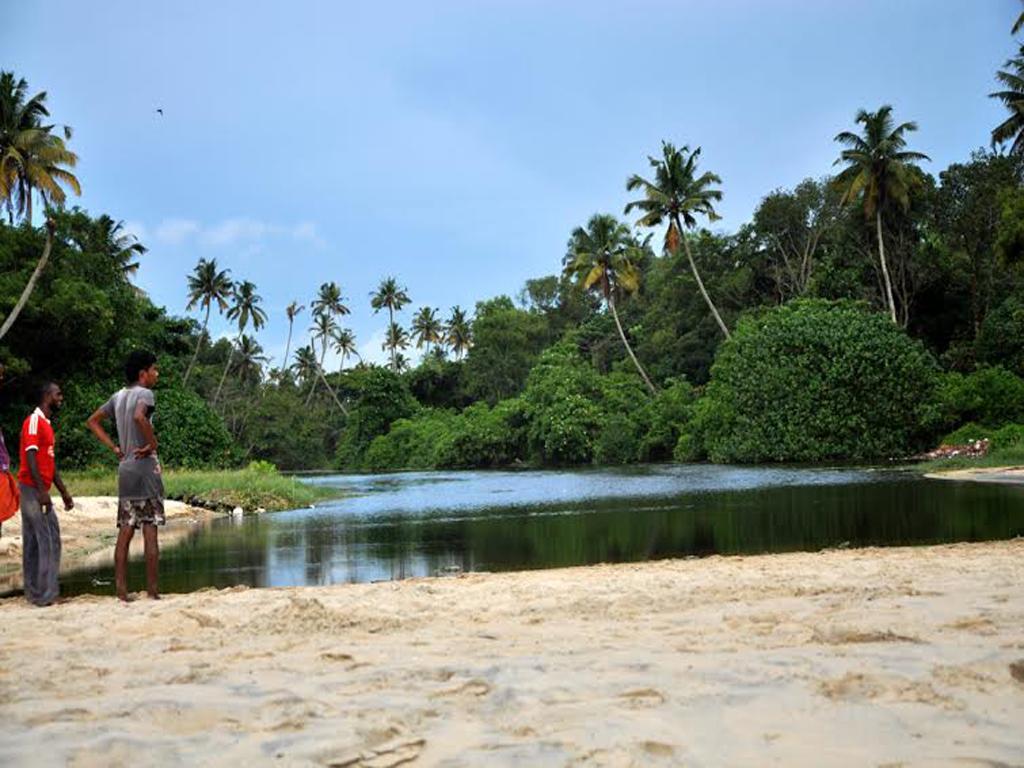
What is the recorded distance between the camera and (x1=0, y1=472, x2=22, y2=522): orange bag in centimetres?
674

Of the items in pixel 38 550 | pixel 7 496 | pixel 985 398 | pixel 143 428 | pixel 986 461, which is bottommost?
pixel 986 461

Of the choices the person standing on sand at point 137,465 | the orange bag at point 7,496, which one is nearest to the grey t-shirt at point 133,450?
the person standing on sand at point 137,465

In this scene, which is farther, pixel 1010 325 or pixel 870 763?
pixel 1010 325

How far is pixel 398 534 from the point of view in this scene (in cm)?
1452

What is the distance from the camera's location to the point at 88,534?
15.0m

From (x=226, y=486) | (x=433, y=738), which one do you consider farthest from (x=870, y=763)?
(x=226, y=486)

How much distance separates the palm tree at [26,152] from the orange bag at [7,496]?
72.6 ft

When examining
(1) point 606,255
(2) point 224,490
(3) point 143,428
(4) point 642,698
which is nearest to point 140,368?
(3) point 143,428

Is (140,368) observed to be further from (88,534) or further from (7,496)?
(88,534)

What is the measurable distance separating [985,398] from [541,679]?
32.1 metres

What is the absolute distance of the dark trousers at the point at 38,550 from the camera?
6.96 metres

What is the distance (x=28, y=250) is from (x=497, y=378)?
123 ft

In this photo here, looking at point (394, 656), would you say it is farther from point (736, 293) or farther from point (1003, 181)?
point (736, 293)

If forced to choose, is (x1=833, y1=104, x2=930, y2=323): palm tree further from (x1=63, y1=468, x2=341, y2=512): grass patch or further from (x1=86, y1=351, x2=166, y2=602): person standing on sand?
(x1=86, y1=351, x2=166, y2=602): person standing on sand
